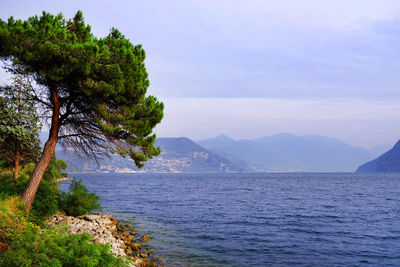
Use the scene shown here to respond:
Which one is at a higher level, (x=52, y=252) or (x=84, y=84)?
(x=84, y=84)

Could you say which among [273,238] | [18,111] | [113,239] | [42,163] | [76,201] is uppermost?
[18,111]

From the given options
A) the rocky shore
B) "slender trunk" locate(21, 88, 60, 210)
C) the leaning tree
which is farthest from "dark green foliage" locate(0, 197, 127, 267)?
the leaning tree

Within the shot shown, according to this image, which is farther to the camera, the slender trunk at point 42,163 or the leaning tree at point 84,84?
the slender trunk at point 42,163

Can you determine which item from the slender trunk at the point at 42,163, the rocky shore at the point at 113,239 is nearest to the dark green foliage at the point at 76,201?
the rocky shore at the point at 113,239

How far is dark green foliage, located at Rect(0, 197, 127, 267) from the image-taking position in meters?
9.26

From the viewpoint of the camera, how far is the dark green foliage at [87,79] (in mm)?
13867

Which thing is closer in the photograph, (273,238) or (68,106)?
(68,106)

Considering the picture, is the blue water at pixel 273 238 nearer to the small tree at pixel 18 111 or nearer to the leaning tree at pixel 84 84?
the leaning tree at pixel 84 84

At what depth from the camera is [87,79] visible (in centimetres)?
1444

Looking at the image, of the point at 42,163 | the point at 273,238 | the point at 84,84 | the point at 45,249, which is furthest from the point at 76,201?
the point at 273,238

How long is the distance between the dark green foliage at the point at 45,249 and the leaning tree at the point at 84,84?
5.72 metres

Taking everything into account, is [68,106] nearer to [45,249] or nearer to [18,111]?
[18,111]

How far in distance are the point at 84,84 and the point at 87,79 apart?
0.95 ft

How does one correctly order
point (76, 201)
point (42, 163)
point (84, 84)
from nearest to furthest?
point (84, 84) < point (42, 163) < point (76, 201)
